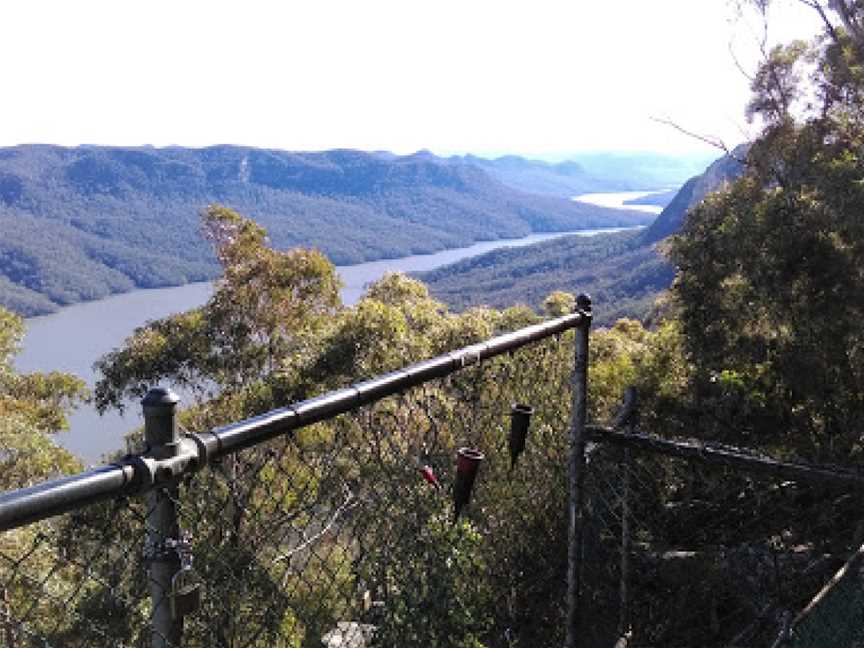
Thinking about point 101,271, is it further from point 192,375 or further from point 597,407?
point 597,407

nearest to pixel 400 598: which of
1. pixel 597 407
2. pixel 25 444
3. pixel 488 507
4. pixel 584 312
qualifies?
pixel 488 507

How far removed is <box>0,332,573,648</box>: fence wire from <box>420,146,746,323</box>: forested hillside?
68536 mm

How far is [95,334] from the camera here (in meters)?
82.6

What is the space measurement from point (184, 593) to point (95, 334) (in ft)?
291

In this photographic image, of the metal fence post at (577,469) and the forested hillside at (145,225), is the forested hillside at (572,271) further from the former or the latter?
the metal fence post at (577,469)

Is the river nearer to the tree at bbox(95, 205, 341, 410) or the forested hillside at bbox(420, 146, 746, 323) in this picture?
the forested hillside at bbox(420, 146, 746, 323)

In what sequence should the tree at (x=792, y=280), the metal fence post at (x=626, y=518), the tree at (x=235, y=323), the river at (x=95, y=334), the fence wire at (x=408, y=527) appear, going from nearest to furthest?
the fence wire at (x=408, y=527)
the metal fence post at (x=626, y=518)
the tree at (x=792, y=280)
the tree at (x=235, y=323)
the river at (x=95, y=334)

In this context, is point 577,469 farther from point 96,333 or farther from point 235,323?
point 96,333

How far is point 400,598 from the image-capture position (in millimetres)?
2334

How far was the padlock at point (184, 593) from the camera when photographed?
1.16 metres

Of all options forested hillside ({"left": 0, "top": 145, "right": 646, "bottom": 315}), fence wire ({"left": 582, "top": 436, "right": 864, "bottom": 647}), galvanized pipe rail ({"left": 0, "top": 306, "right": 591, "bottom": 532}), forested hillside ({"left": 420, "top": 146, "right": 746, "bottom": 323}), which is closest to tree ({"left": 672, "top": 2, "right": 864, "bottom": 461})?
fence wire ({"left": 582, "top": 436, "right": 864, "bottom": 647})

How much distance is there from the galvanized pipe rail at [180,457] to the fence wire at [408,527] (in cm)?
8

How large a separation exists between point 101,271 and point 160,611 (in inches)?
5908

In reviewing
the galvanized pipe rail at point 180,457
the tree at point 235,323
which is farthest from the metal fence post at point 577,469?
the tree at point 235,323
